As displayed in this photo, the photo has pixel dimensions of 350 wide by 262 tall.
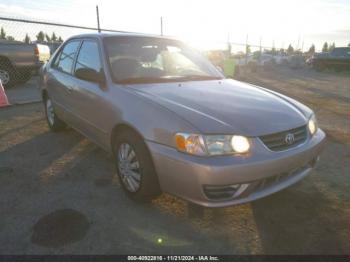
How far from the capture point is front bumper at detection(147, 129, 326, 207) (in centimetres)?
227

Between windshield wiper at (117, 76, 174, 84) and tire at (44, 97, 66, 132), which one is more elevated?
windshield wiper at (117, 76, 174, 84)

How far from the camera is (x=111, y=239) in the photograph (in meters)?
2.46

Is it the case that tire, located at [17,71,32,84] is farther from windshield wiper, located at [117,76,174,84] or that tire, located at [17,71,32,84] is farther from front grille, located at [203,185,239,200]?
front grille, located at [203,185,239,200]

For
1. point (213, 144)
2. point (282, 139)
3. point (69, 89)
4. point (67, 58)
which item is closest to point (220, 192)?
point (213, 144)

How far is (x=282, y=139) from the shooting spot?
2.55 metres

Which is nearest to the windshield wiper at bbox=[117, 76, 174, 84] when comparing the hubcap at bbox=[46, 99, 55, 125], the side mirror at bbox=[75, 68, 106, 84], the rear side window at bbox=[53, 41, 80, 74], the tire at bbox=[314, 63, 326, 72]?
the side mirror at bbox=[75, 68, 106, 84]

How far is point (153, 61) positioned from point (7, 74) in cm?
827

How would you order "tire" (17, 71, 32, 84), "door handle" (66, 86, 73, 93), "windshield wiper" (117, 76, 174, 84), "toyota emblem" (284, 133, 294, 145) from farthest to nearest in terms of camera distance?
"tire" (17, 71, 32, 84), "door handle" (66, 86, 73, 93), "windshield wiper" (117, 76, 174, 84), "toyota emblem" (284, 133, 294, 145)

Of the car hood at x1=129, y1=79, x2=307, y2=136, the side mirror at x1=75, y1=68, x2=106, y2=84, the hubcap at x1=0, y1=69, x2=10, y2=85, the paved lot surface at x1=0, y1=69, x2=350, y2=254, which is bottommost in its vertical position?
the paved lot surface at x1=0, y1=69, x2=350, y2=254

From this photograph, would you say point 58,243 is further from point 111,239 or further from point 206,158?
point 206,158

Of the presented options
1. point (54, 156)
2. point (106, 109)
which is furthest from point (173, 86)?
point (54, 156)

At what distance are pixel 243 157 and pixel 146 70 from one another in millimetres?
1689

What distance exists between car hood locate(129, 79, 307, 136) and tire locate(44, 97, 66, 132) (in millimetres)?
2509

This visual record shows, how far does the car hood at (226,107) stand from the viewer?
243cm
